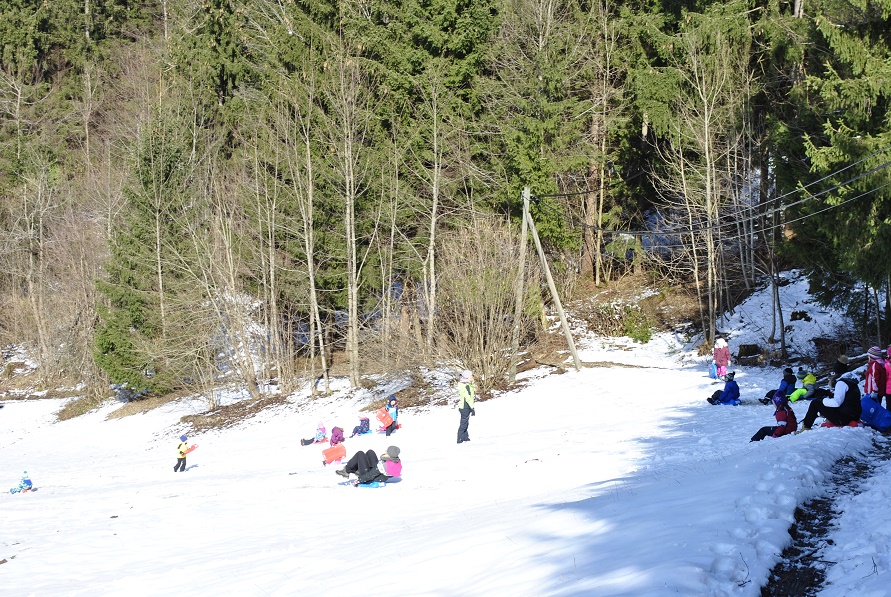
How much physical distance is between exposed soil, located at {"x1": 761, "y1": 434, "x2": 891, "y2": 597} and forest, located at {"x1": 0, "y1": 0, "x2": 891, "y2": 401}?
1553 centimetres

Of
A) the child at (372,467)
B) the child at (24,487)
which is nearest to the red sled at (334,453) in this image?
the child at (372,467)

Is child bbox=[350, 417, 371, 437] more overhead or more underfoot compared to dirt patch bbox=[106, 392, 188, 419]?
more overhead

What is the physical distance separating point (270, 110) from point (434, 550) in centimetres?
2918

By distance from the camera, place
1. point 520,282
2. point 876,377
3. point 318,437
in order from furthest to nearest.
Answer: point 520,282 < point 318,437 < point 876,377

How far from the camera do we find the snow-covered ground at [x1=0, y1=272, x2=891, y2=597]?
248 inches

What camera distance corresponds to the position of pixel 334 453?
17234 millimetres

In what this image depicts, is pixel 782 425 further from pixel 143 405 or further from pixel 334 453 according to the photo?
pixel 143 405

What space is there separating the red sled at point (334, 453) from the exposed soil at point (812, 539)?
34.8 ft

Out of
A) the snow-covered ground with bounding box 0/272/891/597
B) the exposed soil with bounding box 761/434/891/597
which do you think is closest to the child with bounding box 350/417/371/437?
the snow-covered ground with bounding box 0/272/891/597

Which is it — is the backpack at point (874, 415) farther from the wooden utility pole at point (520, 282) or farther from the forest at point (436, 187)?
the wooden utility pole at point (520, 282)

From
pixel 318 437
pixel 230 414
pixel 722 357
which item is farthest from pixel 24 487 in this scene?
pixel 722 357

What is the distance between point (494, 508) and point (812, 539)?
4.41 m

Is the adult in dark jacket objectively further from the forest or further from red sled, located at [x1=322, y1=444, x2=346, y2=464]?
the forest

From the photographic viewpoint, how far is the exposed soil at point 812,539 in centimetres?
575
